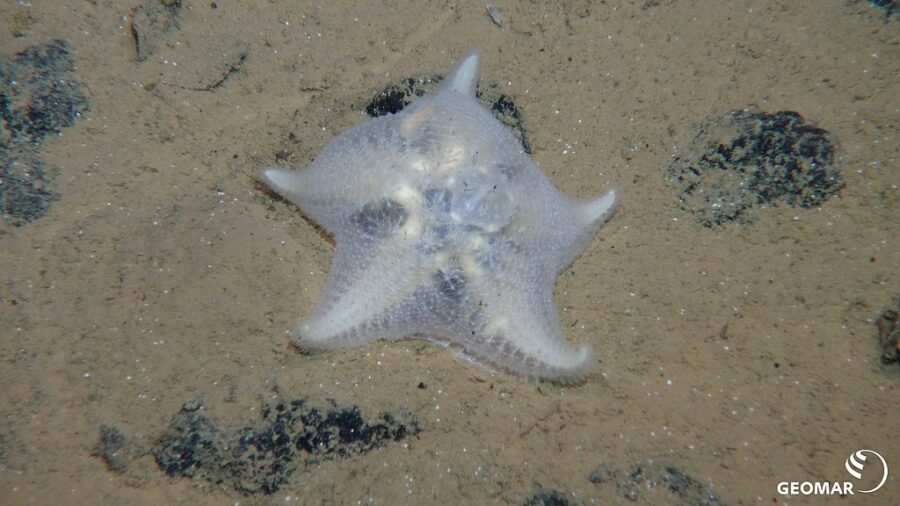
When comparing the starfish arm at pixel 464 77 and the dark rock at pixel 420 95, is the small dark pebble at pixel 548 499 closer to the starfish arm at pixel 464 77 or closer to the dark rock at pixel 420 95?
the dark rock at pixel 420 95

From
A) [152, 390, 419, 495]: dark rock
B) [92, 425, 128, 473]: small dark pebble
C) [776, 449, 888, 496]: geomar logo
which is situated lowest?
[92, 425, 128, 473]: small dark pebble

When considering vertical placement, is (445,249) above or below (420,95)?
below

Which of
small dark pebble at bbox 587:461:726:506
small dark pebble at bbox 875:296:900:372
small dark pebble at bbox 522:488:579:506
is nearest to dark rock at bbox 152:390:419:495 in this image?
small dark pebble at bbox 522:488:579:506

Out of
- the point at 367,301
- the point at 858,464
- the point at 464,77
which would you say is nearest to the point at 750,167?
the point at 858,464

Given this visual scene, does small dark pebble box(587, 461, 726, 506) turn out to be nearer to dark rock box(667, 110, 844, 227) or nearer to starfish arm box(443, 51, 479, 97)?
dark rock box(667, 110, 844, 227)

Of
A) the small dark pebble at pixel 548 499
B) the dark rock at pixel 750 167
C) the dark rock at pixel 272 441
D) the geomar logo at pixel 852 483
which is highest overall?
the dark rock at pixel 750 167

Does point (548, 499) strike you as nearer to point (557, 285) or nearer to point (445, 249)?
point (557, 285)

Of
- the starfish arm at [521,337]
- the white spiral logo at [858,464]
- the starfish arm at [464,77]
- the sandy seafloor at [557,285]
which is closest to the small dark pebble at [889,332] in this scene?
the sandy seafloor at [557,285]
